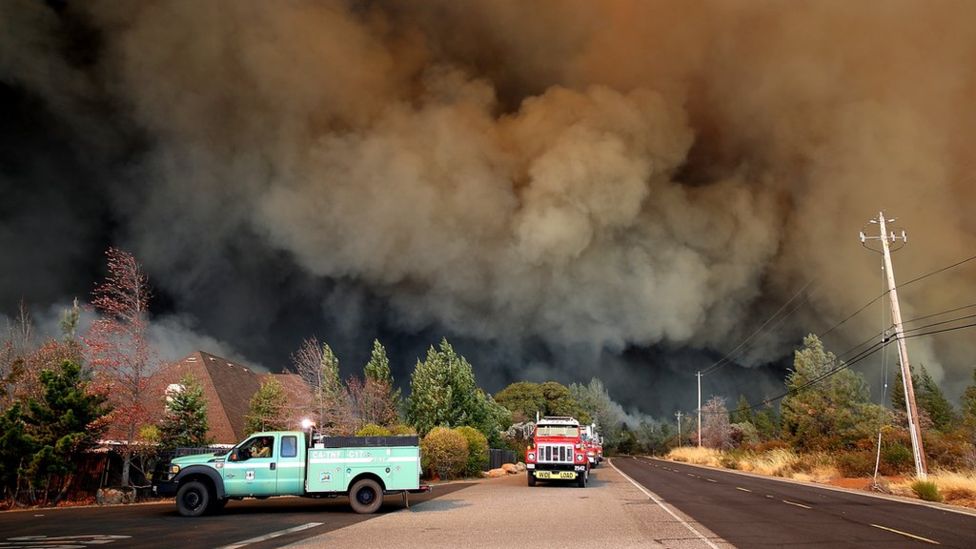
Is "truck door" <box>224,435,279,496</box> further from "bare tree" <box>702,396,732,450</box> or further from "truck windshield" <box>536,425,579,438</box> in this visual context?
"bare tree" <box>702,396,732,450</box>

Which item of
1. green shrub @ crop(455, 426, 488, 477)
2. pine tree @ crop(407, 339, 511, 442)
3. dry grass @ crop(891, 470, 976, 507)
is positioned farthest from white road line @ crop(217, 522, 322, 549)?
pine tree @ crop(407, 339, 511, 442)

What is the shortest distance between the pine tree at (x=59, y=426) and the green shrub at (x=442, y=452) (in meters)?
15.8

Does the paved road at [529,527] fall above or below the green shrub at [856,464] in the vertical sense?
above

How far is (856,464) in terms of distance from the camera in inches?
1487

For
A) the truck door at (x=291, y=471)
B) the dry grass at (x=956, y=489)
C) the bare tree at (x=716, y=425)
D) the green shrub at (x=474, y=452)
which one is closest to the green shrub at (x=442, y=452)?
the green shrub at (x=474, y=452)

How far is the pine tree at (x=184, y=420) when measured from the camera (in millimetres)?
28953

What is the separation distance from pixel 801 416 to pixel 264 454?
61.6 meters

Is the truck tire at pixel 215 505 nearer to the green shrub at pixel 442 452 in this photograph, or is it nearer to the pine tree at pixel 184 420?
the pine tree at pixel 184 420

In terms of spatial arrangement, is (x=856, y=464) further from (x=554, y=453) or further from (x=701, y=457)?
(x=701, y=457)

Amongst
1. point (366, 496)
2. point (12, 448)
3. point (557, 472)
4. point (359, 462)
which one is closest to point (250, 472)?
point (359, 462)

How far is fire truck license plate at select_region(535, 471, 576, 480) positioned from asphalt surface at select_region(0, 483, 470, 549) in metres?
8.24

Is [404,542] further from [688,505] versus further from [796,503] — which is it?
[796,503]

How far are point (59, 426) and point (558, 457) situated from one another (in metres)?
19.1

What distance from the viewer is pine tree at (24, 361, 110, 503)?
802 inches
